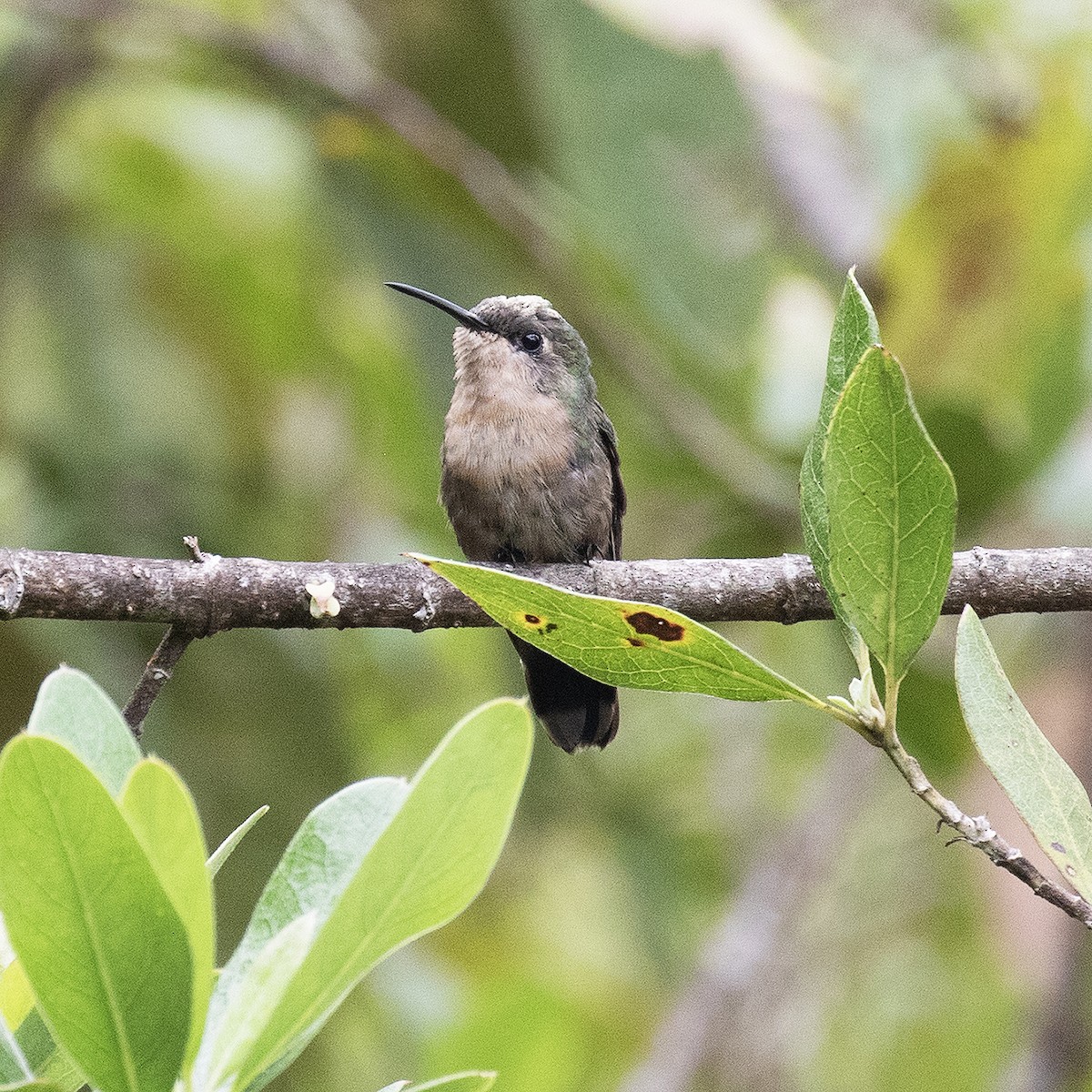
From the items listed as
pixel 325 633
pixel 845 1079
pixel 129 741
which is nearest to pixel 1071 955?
pixel 845 1079

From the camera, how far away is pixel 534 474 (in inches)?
155

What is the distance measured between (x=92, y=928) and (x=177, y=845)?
0.10 meters

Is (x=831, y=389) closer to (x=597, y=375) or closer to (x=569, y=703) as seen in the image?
(x=569, y=703)

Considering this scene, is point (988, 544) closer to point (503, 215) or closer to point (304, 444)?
point (503, 215)

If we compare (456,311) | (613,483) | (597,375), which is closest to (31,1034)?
(613,483)

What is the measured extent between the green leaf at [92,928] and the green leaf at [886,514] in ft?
2.72

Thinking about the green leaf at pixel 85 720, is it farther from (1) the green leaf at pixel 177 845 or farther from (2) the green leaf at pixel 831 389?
(2) the green leaf at pixel 831 389

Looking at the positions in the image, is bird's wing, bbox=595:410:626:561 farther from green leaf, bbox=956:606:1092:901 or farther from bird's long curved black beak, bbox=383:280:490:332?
green leaf, bbox=956:606:1092:901

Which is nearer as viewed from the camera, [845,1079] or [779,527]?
[779,527]

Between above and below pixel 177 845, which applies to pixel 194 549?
above

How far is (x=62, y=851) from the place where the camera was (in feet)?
3.99

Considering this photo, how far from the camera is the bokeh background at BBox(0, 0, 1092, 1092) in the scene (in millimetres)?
4082

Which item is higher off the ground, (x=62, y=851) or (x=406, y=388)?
(x=406, y=388)

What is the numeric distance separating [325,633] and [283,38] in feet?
6.62
